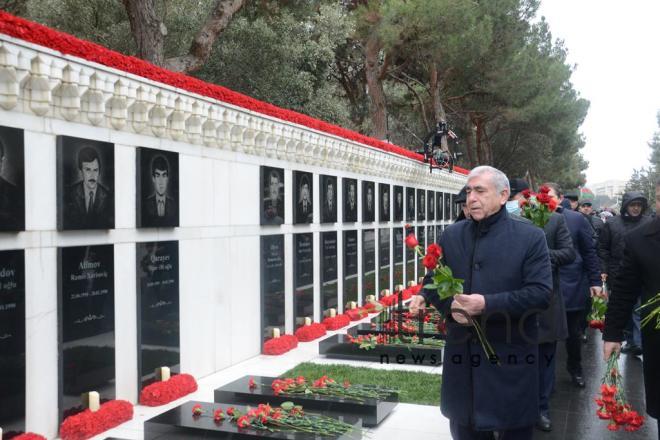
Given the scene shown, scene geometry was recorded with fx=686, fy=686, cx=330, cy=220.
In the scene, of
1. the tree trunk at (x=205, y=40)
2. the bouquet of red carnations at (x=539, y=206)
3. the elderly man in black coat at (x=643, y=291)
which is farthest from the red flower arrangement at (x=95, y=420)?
the tree trunk at (x=205, y=40)

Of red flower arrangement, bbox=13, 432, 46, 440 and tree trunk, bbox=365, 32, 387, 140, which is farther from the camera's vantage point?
tree trunk, bbox=365, 32, 387, 140

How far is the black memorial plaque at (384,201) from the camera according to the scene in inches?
569

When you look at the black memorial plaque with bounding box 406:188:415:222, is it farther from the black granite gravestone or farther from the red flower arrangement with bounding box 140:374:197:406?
the red flower arrangement with bounding box 140:374:197:406

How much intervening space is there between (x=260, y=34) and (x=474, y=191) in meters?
17.1

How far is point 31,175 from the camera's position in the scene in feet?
17.8

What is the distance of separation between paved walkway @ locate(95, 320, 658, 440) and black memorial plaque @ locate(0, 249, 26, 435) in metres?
0.78

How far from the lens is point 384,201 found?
14.7 metres

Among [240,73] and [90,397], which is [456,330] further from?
[240,73]

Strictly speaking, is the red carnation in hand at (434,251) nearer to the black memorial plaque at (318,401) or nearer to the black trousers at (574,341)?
the black memorial plaque at (318,401)

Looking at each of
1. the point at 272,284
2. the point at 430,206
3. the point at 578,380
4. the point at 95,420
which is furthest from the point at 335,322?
the point at 430,206

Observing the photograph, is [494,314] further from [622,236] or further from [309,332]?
[309,332]

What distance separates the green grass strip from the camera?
6727 millimetres

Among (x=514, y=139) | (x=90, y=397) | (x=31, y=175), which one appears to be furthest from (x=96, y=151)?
(x=514, y=139)

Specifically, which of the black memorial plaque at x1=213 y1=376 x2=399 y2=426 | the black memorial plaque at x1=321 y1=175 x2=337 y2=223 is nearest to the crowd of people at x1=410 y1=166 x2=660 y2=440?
the black memorial plaque at x1=213 y1=376 x2=399 y2=426
